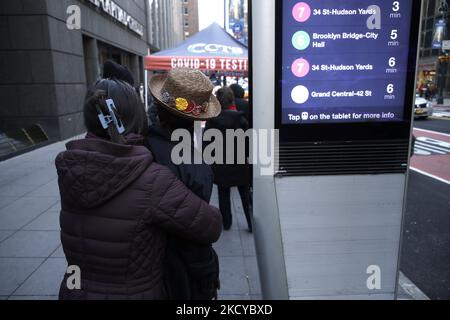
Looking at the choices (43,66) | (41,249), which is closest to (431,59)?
(43,66)

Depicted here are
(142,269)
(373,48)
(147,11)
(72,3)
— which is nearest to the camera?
(142,269)

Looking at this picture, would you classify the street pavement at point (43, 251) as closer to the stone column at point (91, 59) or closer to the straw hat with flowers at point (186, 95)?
the straw hat with flowers at point (186, 95)

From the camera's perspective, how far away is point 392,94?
2.29 metres

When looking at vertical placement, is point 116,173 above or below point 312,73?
below

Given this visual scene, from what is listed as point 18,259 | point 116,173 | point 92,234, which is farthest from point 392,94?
point 18,259

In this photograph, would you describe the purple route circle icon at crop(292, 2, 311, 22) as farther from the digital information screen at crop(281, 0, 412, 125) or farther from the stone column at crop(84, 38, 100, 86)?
the stone column at crop(84, 38, 100, 86)

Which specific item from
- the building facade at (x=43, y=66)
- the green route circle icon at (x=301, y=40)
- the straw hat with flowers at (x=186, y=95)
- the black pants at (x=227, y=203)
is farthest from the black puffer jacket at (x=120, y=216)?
the building facade at (x=43, y=66)

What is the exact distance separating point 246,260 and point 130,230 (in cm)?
268

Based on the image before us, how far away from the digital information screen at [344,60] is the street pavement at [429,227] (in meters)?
2.19

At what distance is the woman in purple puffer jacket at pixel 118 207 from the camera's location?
1398mm

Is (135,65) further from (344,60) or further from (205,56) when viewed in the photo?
(344,60)

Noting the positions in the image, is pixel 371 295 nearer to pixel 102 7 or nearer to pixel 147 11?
pixel 102 7

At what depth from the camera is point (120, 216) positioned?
1438 millimetres

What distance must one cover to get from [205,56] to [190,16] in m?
112
